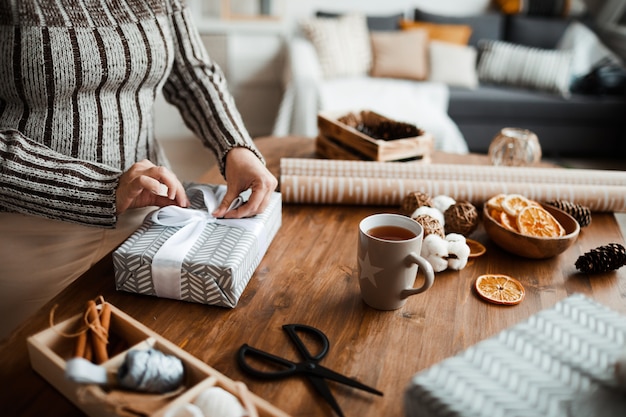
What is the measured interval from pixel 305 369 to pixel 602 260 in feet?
1.83

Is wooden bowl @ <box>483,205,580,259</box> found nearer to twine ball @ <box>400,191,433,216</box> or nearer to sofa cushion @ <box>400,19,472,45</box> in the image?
twine ball @ <box>400,191,433,216</box>

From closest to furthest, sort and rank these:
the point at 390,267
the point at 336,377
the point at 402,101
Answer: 1. the point at 336,377
2. the point at 390,267
3. the point at 402,101

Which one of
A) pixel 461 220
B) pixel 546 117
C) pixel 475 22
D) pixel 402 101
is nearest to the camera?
pixel 461 220

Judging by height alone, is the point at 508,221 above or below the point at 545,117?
above

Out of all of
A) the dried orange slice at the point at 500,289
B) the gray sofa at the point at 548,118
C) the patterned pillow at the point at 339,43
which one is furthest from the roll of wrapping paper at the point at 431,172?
the patterned pillow at the point at 339,43

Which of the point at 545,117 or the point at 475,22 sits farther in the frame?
the point at 475,22

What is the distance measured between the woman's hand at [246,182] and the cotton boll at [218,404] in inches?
15.7

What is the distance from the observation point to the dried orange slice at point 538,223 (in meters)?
0.95

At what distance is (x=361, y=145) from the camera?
49.8 inches

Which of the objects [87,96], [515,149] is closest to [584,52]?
[515,149]

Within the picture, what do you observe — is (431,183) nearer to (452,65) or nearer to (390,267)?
(390,267)

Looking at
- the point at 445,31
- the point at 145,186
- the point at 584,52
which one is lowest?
the point at 584,52

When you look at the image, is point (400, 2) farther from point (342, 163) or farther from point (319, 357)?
point (319, 357)

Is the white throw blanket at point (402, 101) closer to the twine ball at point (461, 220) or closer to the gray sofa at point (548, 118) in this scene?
the gray sofa at point (548, 118)
